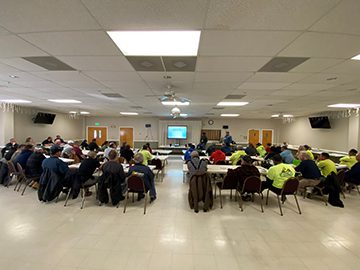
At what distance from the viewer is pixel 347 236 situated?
3.14m

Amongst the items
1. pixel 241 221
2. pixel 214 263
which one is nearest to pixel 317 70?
pixel 241 221

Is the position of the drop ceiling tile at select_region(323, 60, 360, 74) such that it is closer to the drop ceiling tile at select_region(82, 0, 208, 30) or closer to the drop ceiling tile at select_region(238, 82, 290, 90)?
the drop ceiling tile at select_region(238, 82, 290, 90)

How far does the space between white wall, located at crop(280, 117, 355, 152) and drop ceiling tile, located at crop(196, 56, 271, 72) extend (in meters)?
8.16

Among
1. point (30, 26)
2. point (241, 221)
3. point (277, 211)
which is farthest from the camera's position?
point (277, 211)

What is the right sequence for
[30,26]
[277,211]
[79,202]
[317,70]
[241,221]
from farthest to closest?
[79,202], [277,211], [241,221], [317,70], [30,26]

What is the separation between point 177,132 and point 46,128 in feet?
26.2

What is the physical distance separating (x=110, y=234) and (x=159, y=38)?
3.04 m

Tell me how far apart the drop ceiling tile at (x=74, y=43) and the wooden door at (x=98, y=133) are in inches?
481

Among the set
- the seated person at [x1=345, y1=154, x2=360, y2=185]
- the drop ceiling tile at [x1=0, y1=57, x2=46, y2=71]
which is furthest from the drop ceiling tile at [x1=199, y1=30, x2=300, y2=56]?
the seated person at [x1=345, y1=154, x2=360, y2=185]

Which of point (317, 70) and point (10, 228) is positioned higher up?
point (317, 70)

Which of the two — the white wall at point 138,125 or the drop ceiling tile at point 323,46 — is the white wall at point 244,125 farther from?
the drop ceiling tile at point 323,46

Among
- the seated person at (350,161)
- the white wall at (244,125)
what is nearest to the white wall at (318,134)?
the white wall at (244,125)

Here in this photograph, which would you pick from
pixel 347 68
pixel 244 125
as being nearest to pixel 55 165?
pixel 347 68

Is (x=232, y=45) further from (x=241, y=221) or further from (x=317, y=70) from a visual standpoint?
(x=241, y=221)
